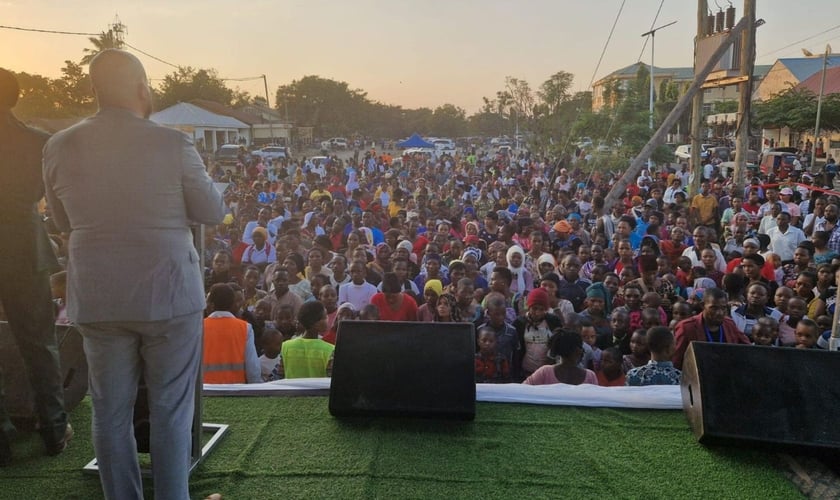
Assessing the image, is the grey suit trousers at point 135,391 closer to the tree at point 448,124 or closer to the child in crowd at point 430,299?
the child in crowd at point 430,299

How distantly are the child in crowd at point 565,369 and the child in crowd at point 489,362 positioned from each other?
64 cm

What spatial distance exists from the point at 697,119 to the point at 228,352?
36.8 feet

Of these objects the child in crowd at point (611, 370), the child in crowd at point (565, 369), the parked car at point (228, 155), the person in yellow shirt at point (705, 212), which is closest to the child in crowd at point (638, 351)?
the child in crowd at point (611, 370)

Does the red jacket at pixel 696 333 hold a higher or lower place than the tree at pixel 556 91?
lower

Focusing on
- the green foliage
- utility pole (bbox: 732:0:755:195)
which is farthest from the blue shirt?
the green foliage

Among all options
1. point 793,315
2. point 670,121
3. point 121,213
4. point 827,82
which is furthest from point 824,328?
point 827,82

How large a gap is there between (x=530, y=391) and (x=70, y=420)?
2.30 metres

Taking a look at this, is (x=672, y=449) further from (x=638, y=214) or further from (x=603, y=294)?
(x=638, y=214)

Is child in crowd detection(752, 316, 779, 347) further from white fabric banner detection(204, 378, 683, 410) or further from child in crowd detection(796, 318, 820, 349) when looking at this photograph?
white fabric banner detection(204, 378, 683, 410)

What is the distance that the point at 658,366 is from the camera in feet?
13.3

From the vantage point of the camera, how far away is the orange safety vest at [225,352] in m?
4.07

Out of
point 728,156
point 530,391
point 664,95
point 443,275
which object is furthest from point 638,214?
point 664,95

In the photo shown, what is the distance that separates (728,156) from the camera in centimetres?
2911

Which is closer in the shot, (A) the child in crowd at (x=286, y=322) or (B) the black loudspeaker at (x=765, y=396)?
(B) the black loudspeaker at (x=765, y=396)
